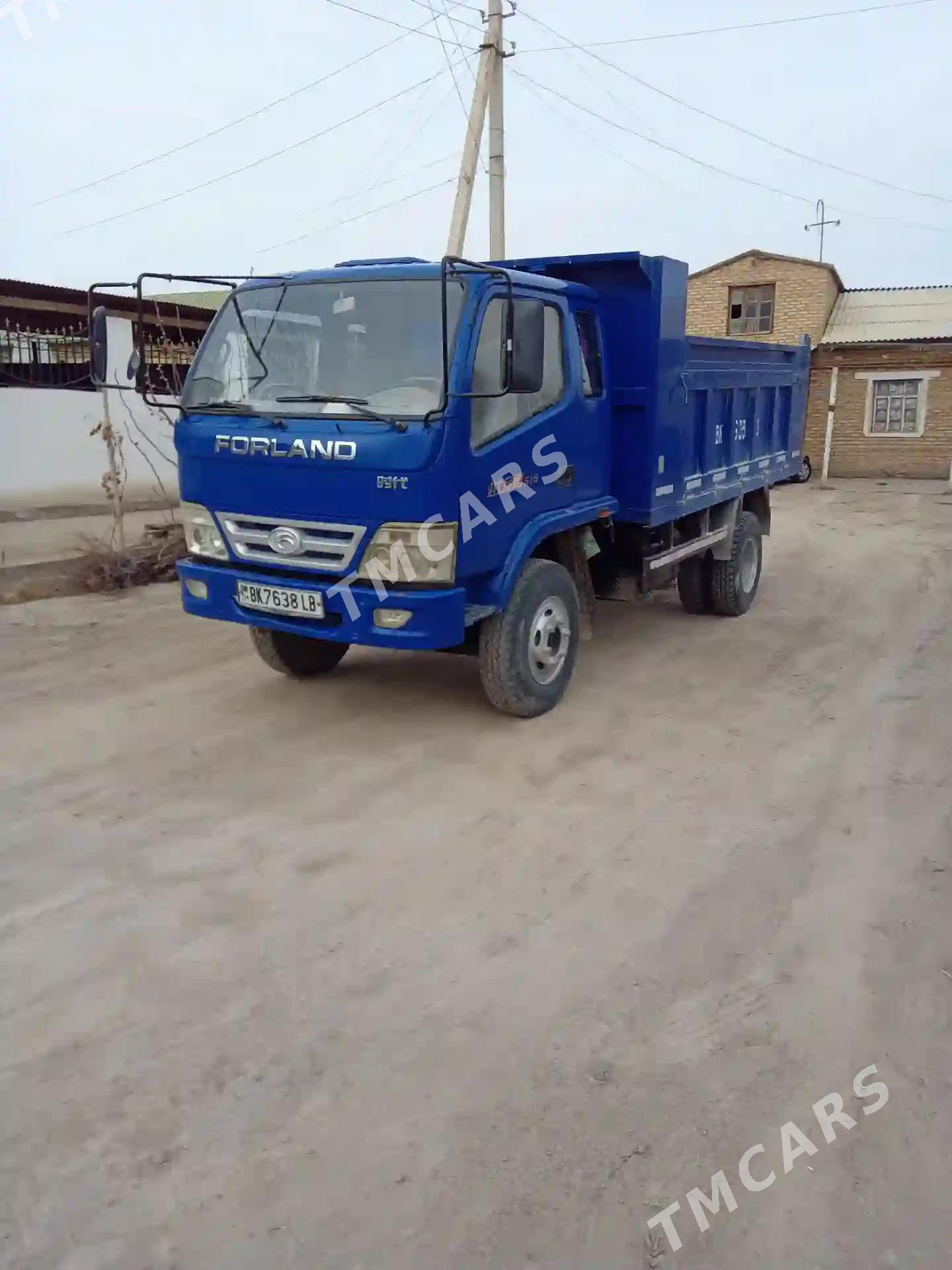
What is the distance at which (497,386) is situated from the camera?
14.9 ft

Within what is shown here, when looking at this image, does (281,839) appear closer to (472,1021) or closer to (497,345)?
(472,1021)

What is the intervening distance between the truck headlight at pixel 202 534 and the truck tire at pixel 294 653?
2.33 feet

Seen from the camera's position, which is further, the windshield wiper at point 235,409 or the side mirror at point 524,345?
the windshield wiper at point 235,409

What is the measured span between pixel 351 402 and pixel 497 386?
68 cm

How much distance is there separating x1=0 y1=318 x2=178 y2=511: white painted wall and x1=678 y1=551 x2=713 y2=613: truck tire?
213 inches

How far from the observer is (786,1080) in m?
2.54

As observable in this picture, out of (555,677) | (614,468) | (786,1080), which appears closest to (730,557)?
(614,468)

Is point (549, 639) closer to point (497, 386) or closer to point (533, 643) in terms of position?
point (533, 643)

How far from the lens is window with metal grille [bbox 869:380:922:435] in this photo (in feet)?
68.2

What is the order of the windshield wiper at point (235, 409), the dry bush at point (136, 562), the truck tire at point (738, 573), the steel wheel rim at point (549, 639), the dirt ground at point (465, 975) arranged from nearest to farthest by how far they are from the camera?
the dirt ground at point (465, 975) → the windshield wiper at point (235, 409) → the steel wheel rim at point (549, 639) → the truck tire at point (738, 573) → the dry bush at point (136, 562)

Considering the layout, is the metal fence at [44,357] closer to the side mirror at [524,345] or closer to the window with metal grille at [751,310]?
the side mirror at [524,345]

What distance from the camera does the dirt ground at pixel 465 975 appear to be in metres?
2.14

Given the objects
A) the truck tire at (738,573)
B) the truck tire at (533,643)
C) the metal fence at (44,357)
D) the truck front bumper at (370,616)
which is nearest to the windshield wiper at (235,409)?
the truck front bumper at (370,616)

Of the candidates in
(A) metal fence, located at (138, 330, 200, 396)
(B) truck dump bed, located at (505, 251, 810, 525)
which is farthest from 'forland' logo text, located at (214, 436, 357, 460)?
(A) metal fence, located at (138, 330, 200, 396)
